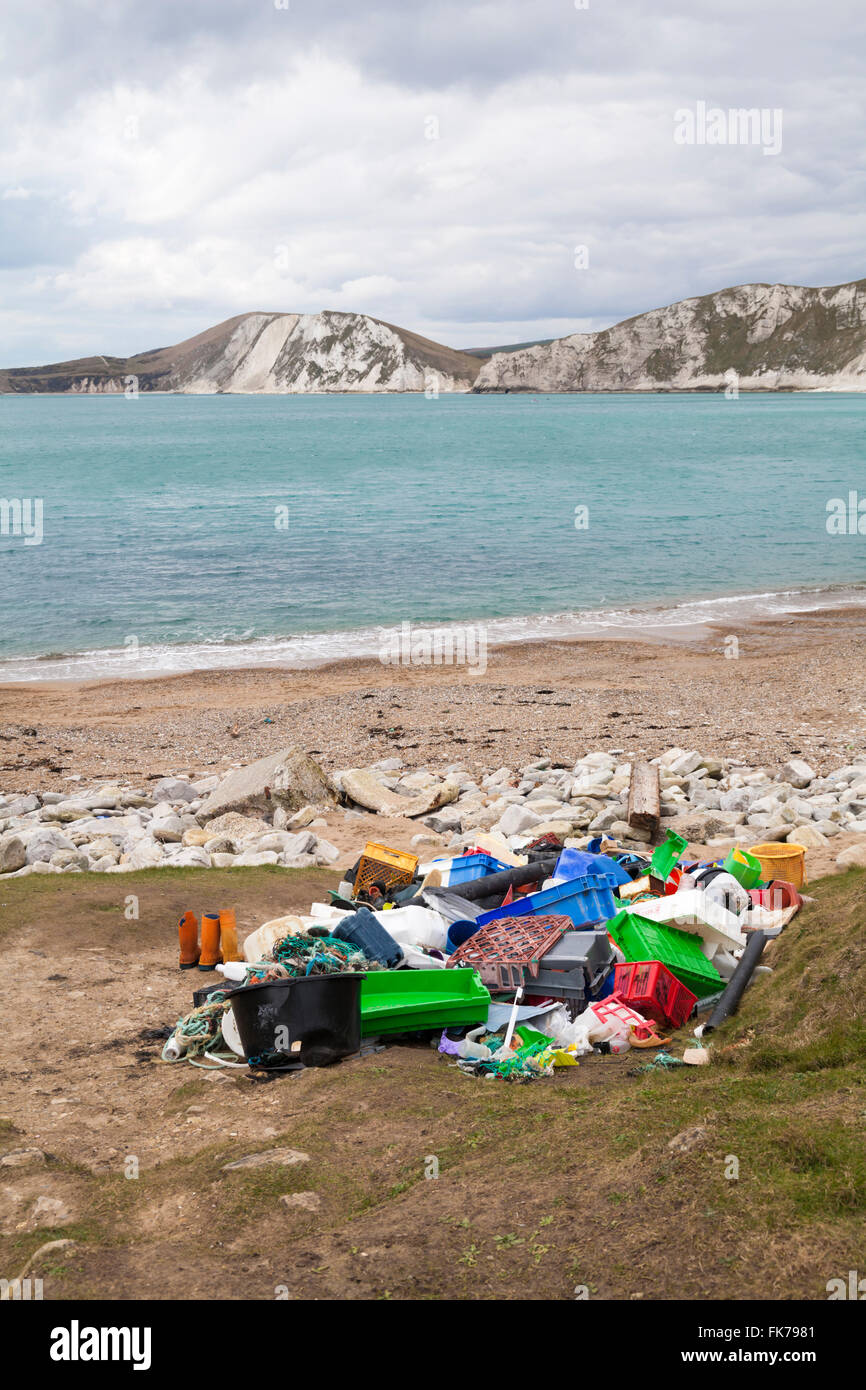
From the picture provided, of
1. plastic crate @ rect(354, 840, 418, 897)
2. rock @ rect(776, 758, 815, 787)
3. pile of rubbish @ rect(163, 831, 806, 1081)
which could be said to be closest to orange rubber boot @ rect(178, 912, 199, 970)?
pile of rubbish @ rect(163, 831, 806, 1081)

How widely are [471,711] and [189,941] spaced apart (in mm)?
11391

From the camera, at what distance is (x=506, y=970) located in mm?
7141

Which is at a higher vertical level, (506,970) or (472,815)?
(506,970)

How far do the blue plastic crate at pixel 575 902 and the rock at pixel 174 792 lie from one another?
733cm

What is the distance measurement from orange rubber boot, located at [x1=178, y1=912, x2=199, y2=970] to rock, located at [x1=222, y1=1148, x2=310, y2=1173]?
332 centimetres

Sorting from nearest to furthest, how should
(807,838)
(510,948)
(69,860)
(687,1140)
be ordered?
(687,1140) → (510,948) → (807,838) → (69,860)

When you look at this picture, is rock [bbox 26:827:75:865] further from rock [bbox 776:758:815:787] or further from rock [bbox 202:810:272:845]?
rock [bbox 776:758:815:787]

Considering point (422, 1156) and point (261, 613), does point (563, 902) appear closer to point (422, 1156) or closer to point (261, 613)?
point (422, 1156)

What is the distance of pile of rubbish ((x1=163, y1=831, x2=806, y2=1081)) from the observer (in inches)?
253

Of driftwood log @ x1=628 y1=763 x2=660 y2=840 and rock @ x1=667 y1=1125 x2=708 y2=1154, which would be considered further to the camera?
driftwood log @ x1=628 y1=763 x2=660 y2=840

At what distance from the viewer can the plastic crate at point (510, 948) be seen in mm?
7113

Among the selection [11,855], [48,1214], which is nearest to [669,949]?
[48,1214]

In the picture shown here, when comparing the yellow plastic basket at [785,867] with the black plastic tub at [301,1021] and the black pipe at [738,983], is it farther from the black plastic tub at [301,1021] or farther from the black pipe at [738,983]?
the black plastic tub at [301,1021]

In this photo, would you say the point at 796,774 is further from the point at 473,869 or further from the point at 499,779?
the point at 473,869
